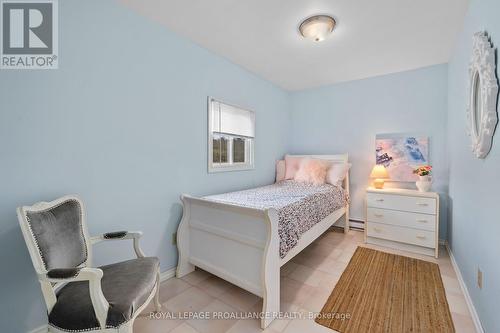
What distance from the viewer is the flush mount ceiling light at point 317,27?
202 centimetres

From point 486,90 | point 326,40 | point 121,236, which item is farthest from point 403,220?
point 121,236

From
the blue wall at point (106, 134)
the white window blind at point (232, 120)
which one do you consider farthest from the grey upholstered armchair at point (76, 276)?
the white window blind at point (232, 120)

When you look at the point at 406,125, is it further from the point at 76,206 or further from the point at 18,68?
the point at 18,68

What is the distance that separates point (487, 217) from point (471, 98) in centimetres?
94

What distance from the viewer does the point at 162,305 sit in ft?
5.95

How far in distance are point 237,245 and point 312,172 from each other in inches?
77.3

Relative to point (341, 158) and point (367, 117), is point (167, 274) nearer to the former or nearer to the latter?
point (341, 158)

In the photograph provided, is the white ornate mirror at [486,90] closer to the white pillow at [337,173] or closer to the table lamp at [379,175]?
the table lamp at [379,175]

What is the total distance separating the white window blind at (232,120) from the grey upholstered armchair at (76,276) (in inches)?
68.3

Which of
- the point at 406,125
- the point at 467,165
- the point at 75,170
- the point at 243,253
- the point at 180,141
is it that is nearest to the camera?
the point at 75,170

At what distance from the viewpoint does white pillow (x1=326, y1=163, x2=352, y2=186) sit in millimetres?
3321

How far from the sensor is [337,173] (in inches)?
132

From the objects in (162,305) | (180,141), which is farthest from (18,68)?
(162,305)

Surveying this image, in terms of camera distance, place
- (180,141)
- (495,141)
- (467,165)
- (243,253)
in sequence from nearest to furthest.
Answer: (495,141) → (243,253) → (467,165) → (180,141)
